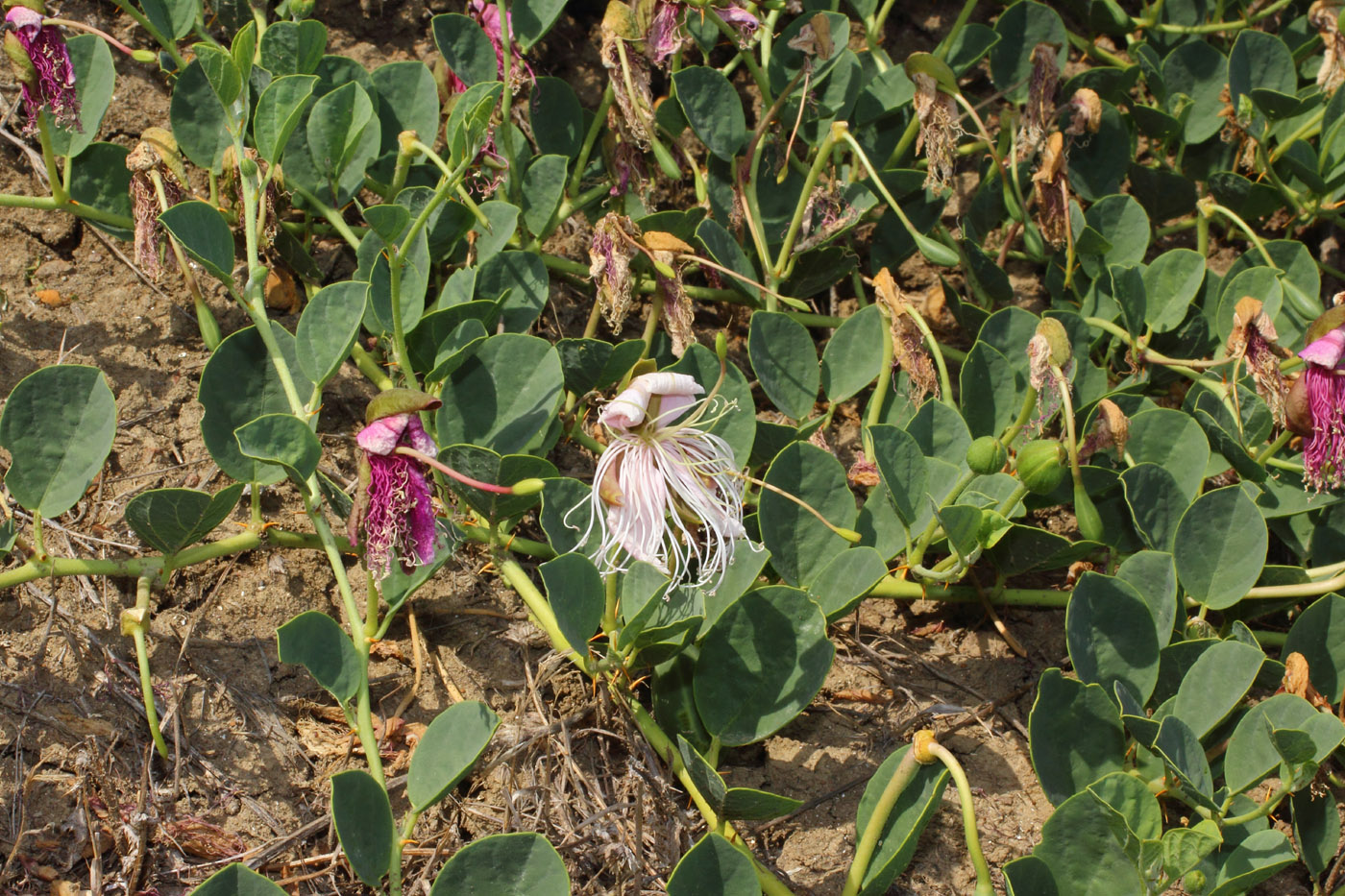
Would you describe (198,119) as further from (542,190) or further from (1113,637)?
(1113,637)

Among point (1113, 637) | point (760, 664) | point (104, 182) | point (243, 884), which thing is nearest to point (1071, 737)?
point (1113, 637)

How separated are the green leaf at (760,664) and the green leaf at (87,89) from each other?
126 cm

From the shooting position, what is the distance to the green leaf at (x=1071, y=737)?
1.47m

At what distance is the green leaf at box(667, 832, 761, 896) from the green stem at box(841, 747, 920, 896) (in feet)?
0.52

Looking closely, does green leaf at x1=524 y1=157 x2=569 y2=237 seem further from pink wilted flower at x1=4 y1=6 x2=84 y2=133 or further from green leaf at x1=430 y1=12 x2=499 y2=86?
pink wilted flower at x1=4 y1=6 x2=84 y2=133

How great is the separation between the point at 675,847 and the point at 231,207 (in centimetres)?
128

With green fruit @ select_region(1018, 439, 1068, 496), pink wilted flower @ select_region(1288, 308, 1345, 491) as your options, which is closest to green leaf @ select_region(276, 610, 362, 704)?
green fruit @ select_region(1018, 439, 1068, 496)

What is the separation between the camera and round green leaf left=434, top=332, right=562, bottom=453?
1.63 m

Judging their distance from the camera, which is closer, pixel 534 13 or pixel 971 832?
pixel 971 832

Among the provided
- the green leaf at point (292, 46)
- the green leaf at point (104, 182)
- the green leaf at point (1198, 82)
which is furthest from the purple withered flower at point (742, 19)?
the green leaf at point (104, 182)

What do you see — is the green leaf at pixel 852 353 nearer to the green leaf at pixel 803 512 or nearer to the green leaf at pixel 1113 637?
the green leaf at pixel 803 512

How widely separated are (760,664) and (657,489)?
0.84 feet

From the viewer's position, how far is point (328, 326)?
61.3 inches

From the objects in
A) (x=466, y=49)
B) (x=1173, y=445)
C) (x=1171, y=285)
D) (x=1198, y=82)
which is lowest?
(x=1173, y=445)
